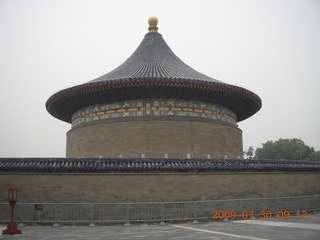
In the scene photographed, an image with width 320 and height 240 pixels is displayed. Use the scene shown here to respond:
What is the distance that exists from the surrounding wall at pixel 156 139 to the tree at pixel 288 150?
1618 inches

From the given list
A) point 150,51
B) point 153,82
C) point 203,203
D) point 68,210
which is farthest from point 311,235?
point 150,51

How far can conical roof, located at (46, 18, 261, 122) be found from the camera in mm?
16688

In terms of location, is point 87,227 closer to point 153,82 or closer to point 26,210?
point 26,210

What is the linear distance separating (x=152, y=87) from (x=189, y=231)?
8780mm

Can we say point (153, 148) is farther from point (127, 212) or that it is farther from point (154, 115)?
point (127, 212)

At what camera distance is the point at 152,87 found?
56.4 ft

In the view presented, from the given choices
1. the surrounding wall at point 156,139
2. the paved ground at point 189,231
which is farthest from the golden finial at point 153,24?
the paved ground at point 189,231

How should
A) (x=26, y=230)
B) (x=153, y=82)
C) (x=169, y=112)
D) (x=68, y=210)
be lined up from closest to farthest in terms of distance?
(x=26, y=230) < (x=68, y=210) < (x=153, y=82) < (x=169, y=112)

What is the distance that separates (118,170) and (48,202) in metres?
2.57

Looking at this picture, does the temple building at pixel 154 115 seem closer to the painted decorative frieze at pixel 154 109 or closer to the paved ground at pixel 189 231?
A: the painted decorative frieze at pixel 154 109

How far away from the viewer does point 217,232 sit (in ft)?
30.8

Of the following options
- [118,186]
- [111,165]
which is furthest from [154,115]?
[118,186]

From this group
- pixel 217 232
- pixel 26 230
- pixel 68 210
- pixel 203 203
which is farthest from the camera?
pixel 203 203

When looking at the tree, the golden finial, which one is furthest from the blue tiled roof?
the tree
